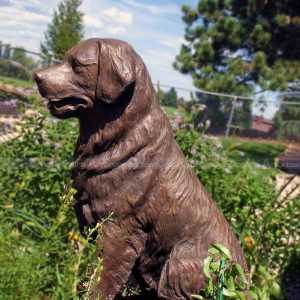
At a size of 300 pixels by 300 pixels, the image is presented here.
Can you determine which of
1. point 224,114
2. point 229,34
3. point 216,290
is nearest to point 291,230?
point 216,290

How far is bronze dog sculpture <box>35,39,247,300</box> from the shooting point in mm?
2121

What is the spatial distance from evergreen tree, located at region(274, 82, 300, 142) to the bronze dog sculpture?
41.1 feet

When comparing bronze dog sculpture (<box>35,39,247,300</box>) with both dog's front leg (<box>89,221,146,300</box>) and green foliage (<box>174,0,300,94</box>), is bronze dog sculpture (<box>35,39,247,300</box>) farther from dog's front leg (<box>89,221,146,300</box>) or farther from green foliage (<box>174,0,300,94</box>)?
green foliage (<box>174,0,300,94</box>)

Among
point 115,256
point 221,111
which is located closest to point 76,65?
point 115,256

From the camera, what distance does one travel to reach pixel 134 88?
2.16 m

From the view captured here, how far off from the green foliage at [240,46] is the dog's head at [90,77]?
14706 mm

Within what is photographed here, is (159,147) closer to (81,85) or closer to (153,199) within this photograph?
(153,199)

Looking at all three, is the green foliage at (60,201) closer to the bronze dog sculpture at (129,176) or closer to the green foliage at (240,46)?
the bronze dog sculpture at (129,176)

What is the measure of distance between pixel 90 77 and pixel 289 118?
548 inches

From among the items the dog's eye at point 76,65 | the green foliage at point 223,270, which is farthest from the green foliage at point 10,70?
the green foliage at point 223,270

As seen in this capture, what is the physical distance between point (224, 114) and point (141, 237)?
12.0 m

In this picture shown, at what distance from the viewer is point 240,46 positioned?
17500mm

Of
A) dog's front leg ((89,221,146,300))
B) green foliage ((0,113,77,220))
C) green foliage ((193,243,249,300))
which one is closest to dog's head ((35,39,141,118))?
dog's front leg ((89,221,146,300))

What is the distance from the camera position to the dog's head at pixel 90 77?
2.07 meters
